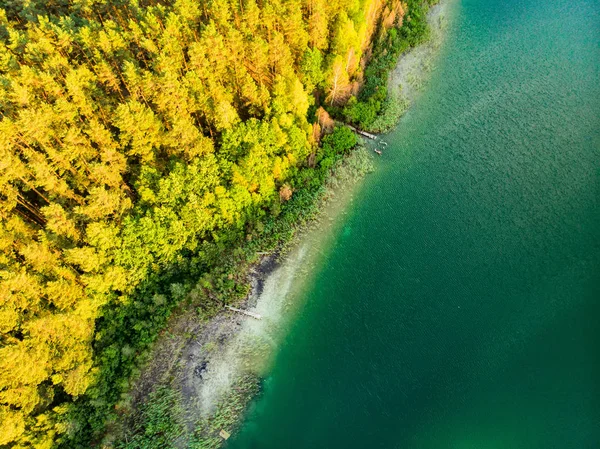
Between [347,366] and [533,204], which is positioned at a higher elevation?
→ [533,204]

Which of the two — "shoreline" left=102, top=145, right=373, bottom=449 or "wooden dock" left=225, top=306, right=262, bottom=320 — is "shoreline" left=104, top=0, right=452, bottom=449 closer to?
"shoreline" left=102, top=145, right=373, bottom=449

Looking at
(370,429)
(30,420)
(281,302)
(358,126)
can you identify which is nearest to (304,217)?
(281,302)

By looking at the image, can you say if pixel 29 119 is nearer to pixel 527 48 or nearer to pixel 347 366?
pixel 347 366

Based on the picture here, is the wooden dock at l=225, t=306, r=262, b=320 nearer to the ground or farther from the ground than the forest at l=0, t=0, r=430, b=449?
nearer to the ground

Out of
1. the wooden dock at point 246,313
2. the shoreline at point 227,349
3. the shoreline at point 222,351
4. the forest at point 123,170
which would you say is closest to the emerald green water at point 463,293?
the shoreline at point 227,349

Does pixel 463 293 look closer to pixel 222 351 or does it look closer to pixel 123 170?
pixel 222 351

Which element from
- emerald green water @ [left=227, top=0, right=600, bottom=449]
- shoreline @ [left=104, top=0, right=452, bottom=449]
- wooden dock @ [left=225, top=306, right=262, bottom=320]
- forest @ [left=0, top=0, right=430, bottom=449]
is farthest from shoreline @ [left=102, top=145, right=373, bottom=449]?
forest @ [left=0, top=0, right=430, bottom=449]

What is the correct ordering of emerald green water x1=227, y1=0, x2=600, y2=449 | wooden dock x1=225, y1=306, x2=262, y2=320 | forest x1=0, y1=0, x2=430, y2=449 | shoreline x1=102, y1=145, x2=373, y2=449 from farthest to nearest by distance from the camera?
1. wooden dock x1=225, y1=306, x2=262, y2=320
2. shoreline x1=102, y1=145, x2=373, y2=449
3. emerald green water x1=227, y1=0, x2=600, y2=449
4. forest x1=0, y1=0, x2=430, y2=449
